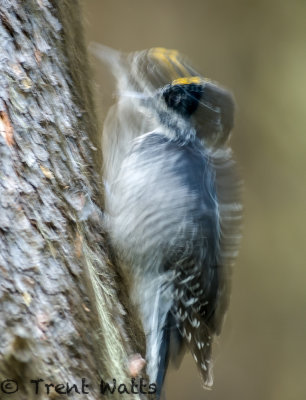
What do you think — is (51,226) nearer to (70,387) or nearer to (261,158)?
(70,387)

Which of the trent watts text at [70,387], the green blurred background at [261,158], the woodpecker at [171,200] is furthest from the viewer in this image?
the green blurred background at [261,158]

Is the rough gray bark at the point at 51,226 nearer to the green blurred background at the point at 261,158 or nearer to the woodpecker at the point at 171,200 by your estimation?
the woodpecker at the point at 171,200

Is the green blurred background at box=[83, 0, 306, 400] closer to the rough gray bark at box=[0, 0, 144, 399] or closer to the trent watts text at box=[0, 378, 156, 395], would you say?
the rough gray bark at box=[0, 0, 144, 399]

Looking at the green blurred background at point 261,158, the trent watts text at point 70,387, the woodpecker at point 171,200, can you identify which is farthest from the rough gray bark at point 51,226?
the green blurred background at point 261,158

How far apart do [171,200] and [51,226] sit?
1.64 feet

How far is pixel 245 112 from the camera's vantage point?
3162mm

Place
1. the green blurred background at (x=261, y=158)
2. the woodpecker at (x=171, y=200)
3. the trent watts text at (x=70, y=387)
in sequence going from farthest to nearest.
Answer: the green blurred background at (x=261, y=158)
the woodpecker at (x=171, y=200)
the trent watts text at (x=70, y=387)

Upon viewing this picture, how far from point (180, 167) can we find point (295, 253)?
6.31 feet

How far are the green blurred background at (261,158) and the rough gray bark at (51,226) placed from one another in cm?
185

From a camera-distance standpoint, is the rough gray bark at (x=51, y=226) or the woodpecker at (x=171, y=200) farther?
the woodpecker at (x=171, y=200)

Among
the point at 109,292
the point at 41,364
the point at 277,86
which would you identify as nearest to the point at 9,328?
the point at 41,364

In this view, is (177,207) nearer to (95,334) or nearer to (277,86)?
(95,334)

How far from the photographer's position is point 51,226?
1.04 meters

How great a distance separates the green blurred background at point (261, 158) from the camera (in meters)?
3.03
